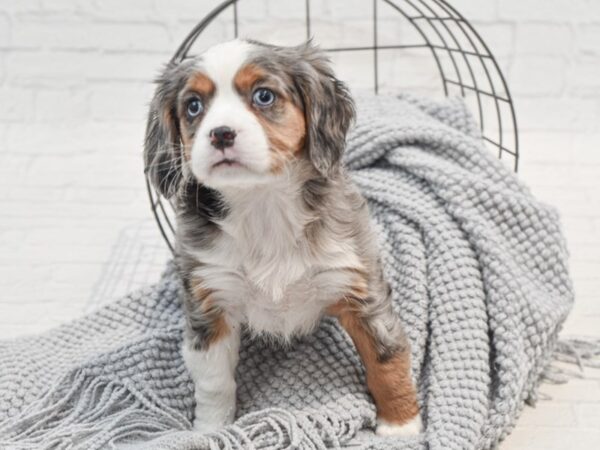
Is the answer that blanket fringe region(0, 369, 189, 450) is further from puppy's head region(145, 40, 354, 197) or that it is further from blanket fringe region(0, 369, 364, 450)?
puppy's head region(145, 40, 354, 197)

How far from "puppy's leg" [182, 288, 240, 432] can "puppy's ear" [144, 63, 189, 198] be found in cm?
29

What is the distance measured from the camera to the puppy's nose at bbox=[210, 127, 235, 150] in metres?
1.83

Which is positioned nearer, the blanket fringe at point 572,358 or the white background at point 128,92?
the blanket fringe at point 572,358

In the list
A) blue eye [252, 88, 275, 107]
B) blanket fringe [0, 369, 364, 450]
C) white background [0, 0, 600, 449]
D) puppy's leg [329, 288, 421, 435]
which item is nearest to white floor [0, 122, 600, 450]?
white background [0, 0, 600, 449]

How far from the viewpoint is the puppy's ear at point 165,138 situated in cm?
207

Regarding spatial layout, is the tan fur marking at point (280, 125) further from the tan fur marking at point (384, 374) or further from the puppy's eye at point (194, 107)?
the tan fur marking at point (384, 374)

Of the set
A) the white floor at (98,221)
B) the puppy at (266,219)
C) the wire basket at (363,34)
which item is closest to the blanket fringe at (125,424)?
the puppy at (266,219)

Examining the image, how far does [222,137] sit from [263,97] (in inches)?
6.0

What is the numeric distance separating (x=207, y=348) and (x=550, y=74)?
1.94 meters

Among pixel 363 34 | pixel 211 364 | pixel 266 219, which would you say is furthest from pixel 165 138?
pixel 363 34

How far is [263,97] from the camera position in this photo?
1934 mm

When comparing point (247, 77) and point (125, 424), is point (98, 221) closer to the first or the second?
point (125, 424)

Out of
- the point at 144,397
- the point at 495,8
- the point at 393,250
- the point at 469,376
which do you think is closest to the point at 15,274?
the point at 144,397

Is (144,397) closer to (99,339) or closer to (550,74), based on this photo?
(99,339)
